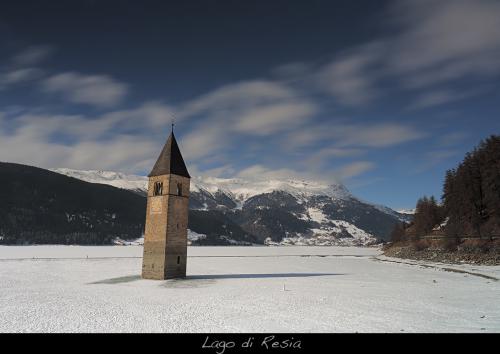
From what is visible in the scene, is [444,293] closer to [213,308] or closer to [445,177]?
[213,308]

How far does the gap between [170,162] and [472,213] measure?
57.8m

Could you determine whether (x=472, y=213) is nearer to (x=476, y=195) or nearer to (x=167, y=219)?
Result: (x=476, y=195)

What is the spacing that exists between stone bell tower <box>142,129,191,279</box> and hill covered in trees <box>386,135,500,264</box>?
45192mm

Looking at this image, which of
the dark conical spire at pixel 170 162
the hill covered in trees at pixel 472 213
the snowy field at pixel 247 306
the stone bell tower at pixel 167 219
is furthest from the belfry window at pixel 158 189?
the hill covered in trees at pixel 472 213

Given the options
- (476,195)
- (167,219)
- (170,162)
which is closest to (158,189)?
(170,162)

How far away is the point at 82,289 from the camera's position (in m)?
34.4

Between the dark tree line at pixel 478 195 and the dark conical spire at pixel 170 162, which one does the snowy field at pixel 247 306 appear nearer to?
the dark conical spire at pixel 170 162

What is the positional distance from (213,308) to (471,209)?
220ft

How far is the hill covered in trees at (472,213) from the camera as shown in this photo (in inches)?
2665

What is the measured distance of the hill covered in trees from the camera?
67688mm

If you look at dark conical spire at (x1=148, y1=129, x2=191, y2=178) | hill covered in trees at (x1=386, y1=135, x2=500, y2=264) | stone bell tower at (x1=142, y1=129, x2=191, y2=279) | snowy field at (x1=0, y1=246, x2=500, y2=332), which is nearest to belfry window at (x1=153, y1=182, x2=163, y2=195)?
stone bell tower at (x1=142, y1=129, x2=191, y2=279)
